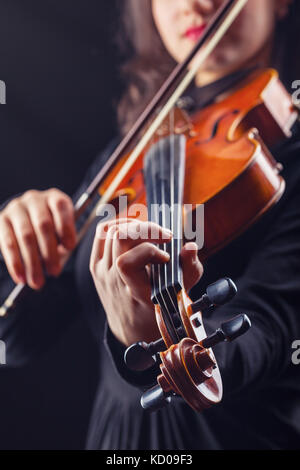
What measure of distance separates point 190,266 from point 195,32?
0.43 metres

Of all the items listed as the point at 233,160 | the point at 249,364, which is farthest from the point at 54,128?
the point at 249,364

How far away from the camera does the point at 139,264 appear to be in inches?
13.7

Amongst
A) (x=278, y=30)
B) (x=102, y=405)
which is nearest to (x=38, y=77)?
(x=278, y=30)

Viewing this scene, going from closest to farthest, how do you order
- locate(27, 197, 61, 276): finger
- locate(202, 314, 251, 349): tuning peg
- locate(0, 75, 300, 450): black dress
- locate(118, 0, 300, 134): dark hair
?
locate(202, 314, 251, 349): tuning peg, locate(0, 75, 300, 450): black dress, locate(27, 197, 61, 276): finger, locate(118, 0, 300, 134): dark hair

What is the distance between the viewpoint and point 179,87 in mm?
593

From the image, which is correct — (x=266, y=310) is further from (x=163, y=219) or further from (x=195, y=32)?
(x=195, y=32)

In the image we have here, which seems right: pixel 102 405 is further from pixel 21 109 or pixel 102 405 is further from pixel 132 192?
pixel 21 109

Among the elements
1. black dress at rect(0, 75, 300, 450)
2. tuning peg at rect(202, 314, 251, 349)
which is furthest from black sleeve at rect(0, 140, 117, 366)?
tuning peg at rect(202, 314, 251, 349)

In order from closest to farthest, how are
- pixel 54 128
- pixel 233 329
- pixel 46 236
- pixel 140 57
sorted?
1. pixel 233 329
2. pixel 46 236
3. pixel 54 128
4. pixel 140 57

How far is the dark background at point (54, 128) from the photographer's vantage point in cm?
57

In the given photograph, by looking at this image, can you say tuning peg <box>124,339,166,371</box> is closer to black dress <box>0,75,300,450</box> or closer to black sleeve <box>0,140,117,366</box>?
black dress <box>0,75,300,450</box>

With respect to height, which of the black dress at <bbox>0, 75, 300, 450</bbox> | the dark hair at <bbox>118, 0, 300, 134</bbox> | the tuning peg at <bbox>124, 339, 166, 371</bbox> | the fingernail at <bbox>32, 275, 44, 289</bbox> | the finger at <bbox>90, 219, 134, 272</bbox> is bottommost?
the black dress at <bbox>0, 75, 300, 450</bbox>

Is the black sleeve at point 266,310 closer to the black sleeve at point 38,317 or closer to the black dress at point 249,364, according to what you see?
the black dress at point 249,364

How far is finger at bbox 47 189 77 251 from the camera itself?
52 cm
